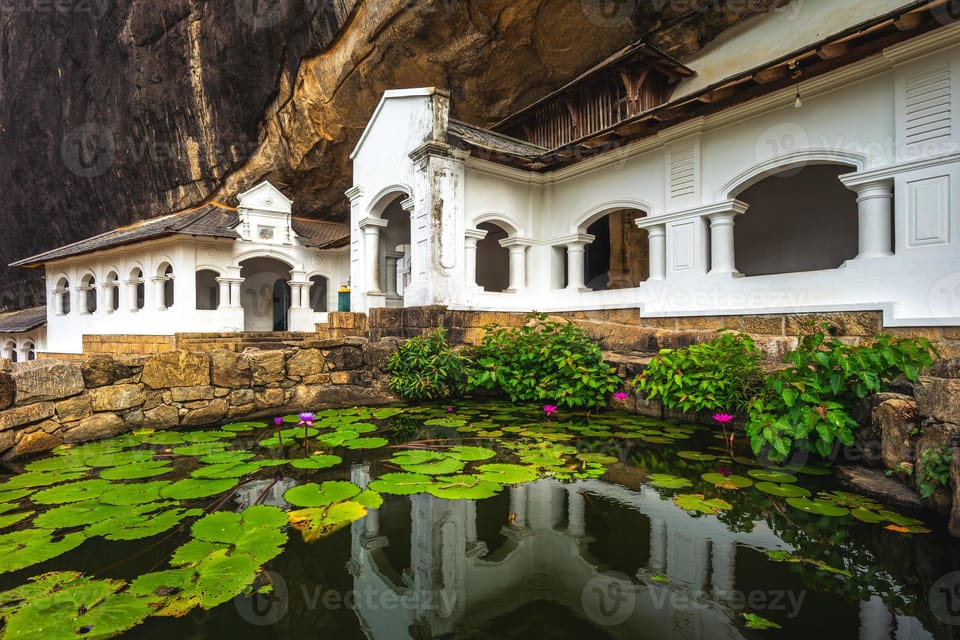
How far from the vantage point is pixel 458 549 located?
2.21 meters

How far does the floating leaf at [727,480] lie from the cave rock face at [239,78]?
417 inches

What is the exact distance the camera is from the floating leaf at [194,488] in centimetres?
268

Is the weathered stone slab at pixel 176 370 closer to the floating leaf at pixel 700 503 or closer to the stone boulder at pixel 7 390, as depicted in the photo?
the stone boulder at pixel 7 390

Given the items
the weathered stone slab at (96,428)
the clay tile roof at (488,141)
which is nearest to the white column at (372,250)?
the clay tile roof at (488,141)

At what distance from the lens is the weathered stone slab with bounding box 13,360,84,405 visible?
375 centimetres

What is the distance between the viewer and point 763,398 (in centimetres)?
358

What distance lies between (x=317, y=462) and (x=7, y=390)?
106 inches

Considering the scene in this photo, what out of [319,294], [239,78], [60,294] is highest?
[239,78]

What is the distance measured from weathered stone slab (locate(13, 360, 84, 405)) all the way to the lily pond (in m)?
0.62

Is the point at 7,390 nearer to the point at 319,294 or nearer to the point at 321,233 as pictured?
the point at 321,233

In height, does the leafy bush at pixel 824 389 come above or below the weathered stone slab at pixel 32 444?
above

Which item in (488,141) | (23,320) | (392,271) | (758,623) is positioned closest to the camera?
(758,623)

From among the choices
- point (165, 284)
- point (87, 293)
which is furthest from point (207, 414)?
point (87, 293)

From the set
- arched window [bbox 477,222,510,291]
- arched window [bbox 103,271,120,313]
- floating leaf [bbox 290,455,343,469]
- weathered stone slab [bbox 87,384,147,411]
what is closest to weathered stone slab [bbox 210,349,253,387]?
weathered stone slab [bbox 87,384,147,411]
